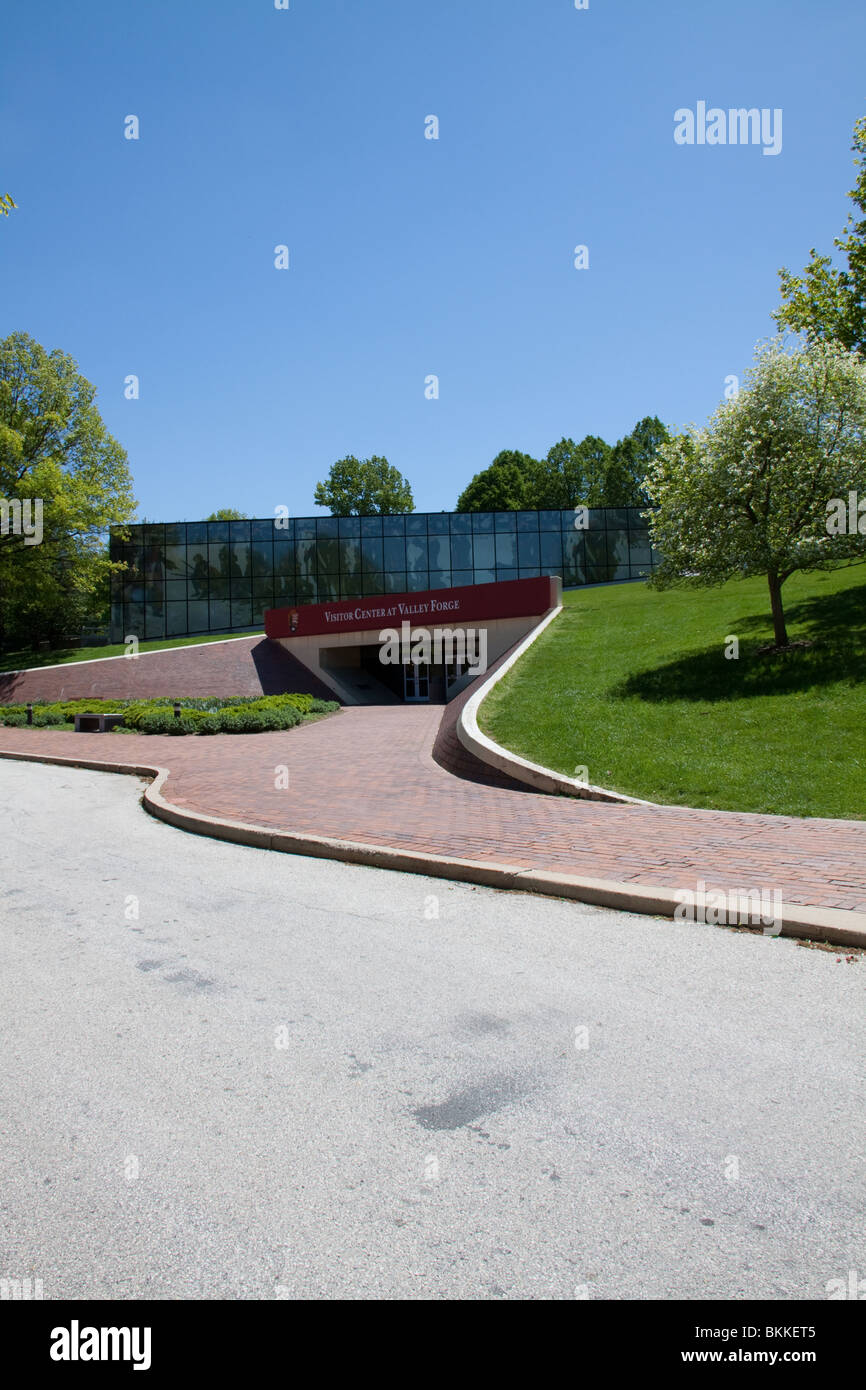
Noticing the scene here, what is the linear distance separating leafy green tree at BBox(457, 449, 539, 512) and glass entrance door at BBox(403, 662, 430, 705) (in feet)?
140

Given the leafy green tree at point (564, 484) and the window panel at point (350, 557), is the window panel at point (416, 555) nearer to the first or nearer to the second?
the window panel at point (350, 557)

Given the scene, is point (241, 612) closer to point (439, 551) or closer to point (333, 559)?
point (333, 559)

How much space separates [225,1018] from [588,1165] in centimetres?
212

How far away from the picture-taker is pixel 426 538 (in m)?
52.4

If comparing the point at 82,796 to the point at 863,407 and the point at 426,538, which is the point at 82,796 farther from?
the point at 426,538

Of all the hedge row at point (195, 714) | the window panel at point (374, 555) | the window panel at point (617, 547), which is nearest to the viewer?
the hedge row at point (195, 714)

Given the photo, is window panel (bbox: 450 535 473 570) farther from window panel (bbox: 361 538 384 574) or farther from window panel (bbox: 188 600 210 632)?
window panel (bbox: 188 600 210 632)

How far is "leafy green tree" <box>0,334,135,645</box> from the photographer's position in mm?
38969

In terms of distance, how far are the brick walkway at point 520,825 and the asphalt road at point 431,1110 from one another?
120 centimetres

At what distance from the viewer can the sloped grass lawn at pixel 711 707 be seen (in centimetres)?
1076

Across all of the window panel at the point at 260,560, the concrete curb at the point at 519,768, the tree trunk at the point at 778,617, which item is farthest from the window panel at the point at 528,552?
the concrete curb at the point at 519,768

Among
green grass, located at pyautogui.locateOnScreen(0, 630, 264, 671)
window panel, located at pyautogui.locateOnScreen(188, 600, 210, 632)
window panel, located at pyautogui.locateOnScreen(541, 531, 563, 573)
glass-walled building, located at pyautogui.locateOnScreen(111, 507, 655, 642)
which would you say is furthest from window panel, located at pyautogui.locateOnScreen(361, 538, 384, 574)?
green grass, located at pyautogui.locateOnScreen(0, 630, 264, 671)

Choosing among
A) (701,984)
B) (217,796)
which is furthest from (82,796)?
(701,984)

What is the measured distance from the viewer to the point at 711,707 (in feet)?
47.4
